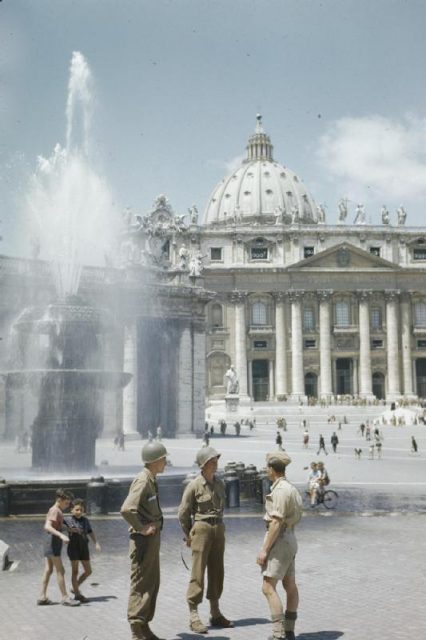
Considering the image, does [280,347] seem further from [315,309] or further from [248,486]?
[248,486]

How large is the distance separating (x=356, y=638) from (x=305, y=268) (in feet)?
276

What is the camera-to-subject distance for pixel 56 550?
28.0 ft

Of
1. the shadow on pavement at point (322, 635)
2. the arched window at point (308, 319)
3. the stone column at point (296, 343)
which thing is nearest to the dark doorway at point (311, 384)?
the stone column at point (296, 343)

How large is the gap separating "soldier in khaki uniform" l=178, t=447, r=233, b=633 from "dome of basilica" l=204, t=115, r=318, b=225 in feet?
381

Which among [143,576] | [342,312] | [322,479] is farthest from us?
[342,312]

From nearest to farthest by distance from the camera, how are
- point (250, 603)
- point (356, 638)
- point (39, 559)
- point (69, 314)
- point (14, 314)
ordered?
point (356, 638) → point (250, 603) → point (39, 559) → point (69, 314) → point (14, 314)

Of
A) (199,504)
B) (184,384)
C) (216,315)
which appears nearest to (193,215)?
(216,315)

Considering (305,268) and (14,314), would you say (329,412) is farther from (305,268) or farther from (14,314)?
(14,314)

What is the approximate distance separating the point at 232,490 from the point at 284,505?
31.5ft

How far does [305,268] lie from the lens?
9025cm

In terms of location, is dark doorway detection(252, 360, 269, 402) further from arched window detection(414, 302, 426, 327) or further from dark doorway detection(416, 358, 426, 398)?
arched window detection(414, 302, 426, 327)

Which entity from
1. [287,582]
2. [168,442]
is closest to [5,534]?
[287,582]

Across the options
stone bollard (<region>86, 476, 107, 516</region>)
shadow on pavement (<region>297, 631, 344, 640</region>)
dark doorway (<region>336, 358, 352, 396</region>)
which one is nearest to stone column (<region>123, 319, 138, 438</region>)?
stone bollard (<region>86, 476, 107, 516</region>)

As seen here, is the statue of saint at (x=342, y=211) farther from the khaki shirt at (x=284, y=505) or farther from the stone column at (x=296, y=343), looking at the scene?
the khaki shirt at (x=284, y=505)
